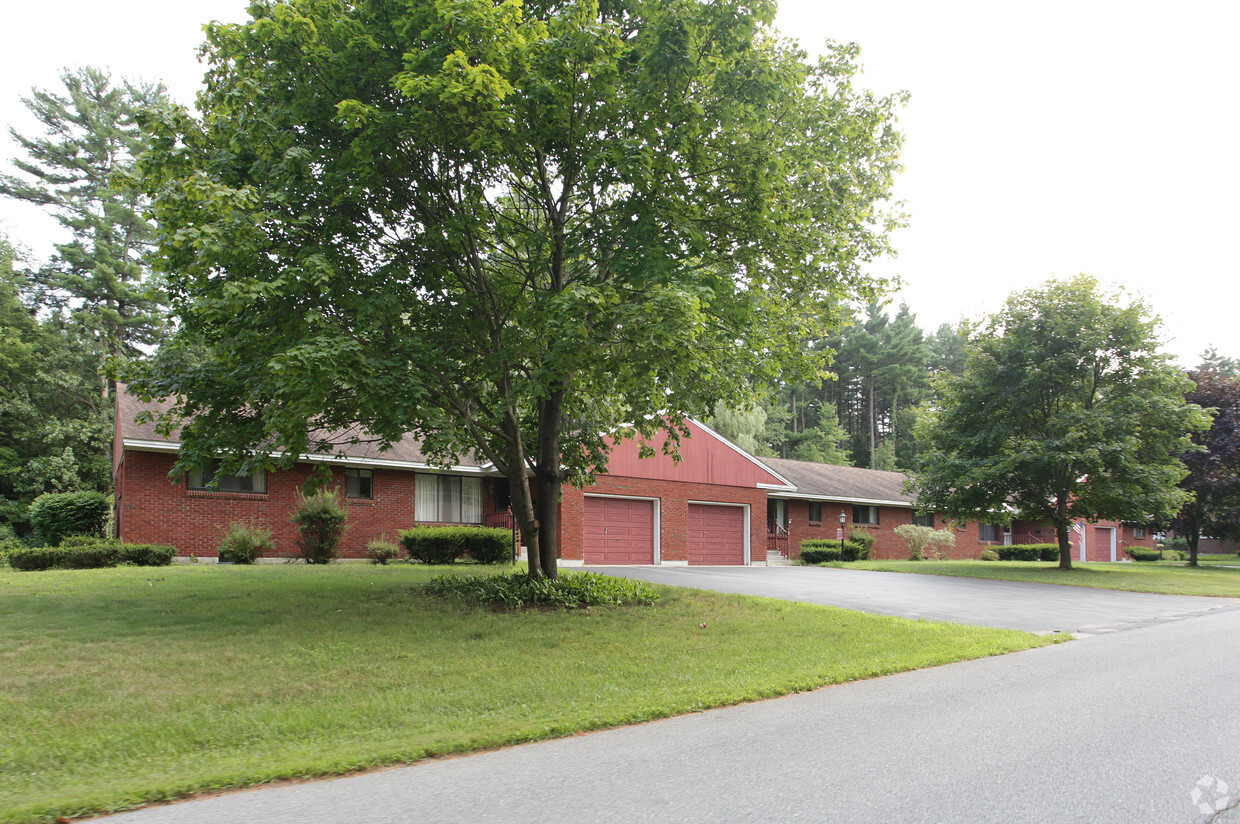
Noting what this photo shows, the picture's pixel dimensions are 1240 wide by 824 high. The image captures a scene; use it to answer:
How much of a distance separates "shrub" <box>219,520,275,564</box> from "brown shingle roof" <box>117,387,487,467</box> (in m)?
2.72

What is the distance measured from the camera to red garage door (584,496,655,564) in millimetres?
25000

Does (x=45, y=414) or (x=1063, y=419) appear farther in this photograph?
(x=45, y=414)

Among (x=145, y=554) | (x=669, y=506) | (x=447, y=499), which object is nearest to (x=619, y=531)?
(x=669, y=506)

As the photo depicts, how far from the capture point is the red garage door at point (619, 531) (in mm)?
25000

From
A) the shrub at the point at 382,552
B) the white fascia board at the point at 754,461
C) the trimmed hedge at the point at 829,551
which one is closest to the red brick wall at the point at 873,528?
the trimmed hedge at the point at 829,551

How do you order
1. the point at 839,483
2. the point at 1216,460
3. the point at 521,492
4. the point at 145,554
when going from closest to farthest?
1. the point at 521,492
2. the point at 145,554
3. the point at 1216,460
4. the point at 839,483

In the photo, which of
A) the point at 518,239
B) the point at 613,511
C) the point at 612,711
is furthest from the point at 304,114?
the point at 613,511

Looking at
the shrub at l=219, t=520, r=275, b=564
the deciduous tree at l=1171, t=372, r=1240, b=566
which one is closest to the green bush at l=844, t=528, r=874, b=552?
the deciduous tree at l=1171, t=372, r=1240, b=566

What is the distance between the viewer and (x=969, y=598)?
1641cm

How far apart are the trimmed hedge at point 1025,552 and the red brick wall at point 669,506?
1547 centimetres

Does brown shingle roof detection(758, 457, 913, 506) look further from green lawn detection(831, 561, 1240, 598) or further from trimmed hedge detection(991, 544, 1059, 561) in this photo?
trimmed hedge detection(991, 544, 1059, 561)

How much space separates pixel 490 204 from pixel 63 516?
1625 cm

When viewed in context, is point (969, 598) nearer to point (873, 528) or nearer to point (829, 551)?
point (829, 551)

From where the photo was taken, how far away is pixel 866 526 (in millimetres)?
34594
